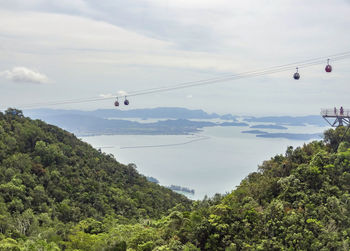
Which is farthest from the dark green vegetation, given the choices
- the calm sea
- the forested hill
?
the calm sea

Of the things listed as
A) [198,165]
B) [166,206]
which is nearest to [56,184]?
[166,206]

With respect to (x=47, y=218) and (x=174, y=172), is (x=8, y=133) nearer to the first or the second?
(x=47, y=218)

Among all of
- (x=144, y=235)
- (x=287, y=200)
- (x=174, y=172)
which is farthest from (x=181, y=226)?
(x=174, y=172)

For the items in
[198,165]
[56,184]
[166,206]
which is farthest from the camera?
[198,165]

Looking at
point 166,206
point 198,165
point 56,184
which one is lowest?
point 198,165

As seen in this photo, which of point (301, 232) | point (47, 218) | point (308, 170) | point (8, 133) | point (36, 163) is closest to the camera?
point (301, 232)

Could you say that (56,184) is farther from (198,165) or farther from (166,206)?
(198,165)

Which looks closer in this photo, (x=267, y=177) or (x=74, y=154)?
(x=267, y=177)

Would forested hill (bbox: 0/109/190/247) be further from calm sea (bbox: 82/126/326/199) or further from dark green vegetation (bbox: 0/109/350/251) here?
calm sea (bbox: 82/126/326/199)
